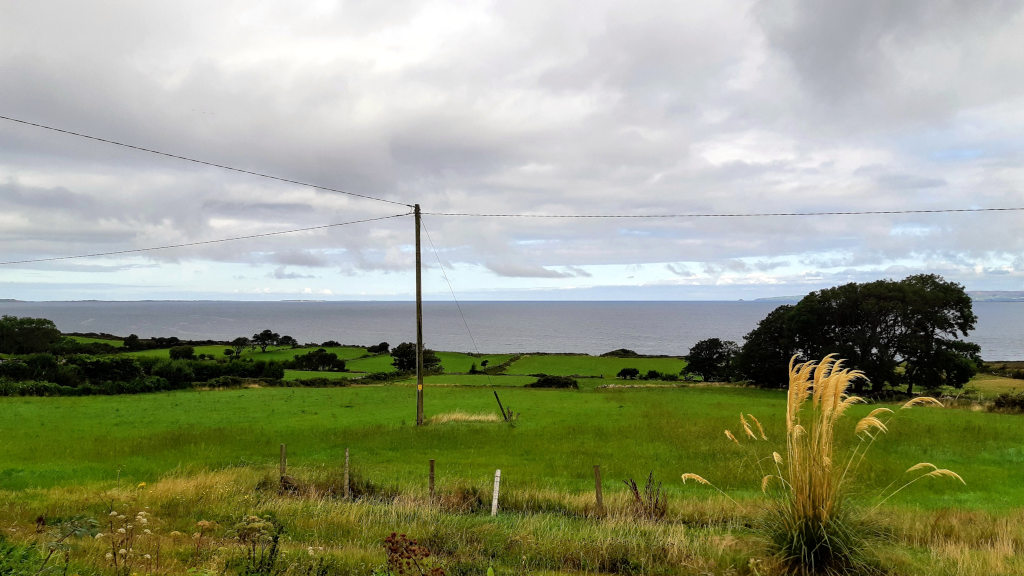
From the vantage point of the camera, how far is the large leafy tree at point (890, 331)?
44.5 metres

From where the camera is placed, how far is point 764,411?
3316 cm

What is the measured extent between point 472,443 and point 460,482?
30.2ft

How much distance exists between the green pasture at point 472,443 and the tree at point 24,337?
1954 inches

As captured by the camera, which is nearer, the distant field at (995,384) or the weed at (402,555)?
the weed at (402,555)

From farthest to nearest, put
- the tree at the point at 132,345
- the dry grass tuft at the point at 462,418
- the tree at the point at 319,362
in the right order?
1. the tree at the point at 132,345
2. the tree at the point at 319,362
3. the dry grass tuft at the point at 462,418

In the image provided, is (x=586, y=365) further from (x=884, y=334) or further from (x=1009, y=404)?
(x=1009, y=404)

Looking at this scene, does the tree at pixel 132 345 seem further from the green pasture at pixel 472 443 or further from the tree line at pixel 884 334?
the tree line at pixel 884 334

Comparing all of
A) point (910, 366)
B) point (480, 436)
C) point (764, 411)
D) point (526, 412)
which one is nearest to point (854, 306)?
point (910, 366)

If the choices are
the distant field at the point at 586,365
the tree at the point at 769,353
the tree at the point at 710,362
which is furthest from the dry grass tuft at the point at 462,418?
the tree at the point at 710,362

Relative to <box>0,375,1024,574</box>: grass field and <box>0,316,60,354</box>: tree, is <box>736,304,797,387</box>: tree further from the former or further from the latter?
<box>0,316,60,354</box>: tree

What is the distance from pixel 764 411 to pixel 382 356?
59.7m

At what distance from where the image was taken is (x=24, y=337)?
74.7 m

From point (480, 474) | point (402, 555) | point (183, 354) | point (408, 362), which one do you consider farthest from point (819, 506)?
point (183, 354)

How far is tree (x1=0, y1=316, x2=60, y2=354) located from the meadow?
49347 millimetres
